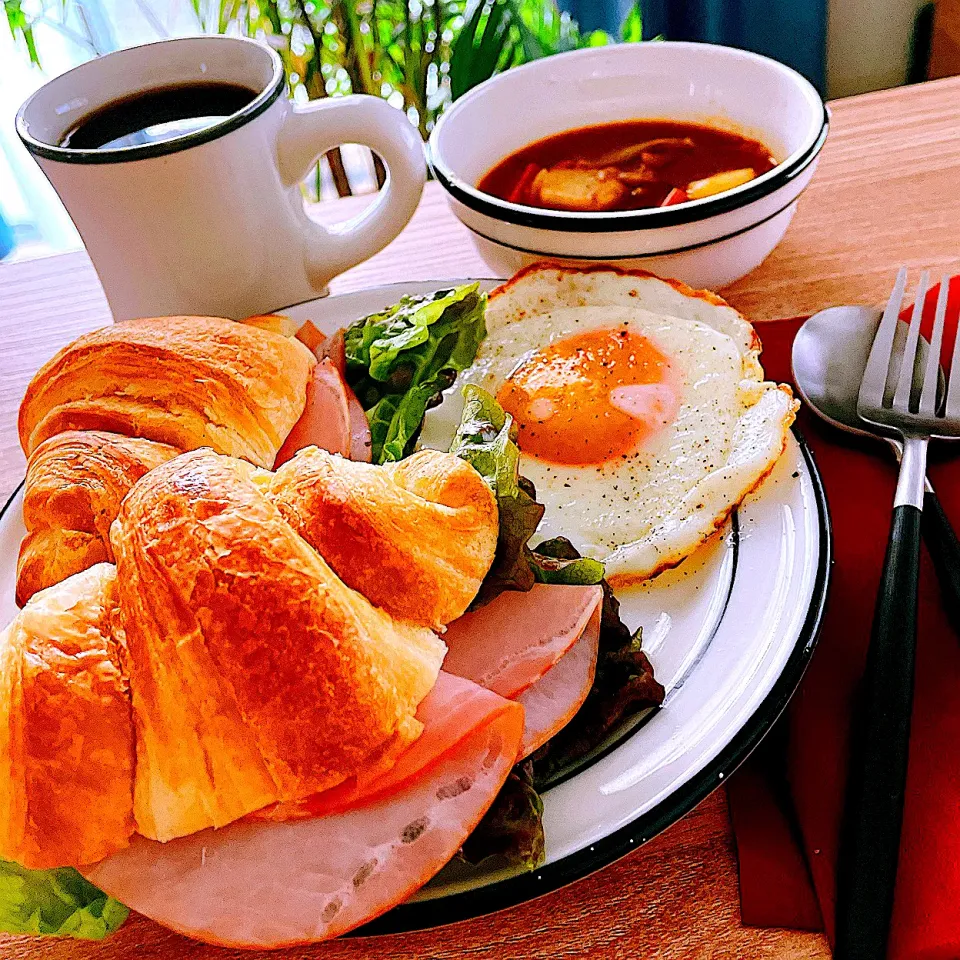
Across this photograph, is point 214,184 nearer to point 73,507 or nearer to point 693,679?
point 73,507

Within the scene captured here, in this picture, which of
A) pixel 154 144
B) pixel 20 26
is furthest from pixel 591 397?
pixel 20 26

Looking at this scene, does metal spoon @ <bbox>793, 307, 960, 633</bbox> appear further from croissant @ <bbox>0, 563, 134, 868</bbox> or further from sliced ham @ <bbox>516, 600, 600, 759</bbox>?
croissant @ <bbox>0, 563, 134, 868</bbox>

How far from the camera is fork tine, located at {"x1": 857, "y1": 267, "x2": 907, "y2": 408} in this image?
3.44 ft

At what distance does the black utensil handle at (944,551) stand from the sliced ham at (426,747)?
0.45 m

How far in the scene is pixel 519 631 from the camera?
741mm

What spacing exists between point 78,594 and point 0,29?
264 cm

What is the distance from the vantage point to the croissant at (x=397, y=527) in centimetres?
67

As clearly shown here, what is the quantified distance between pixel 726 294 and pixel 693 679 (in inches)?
29.0

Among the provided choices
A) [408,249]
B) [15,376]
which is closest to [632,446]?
[408,249]

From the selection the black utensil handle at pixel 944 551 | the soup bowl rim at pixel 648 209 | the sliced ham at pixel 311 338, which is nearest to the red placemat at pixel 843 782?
the black utensil handle at pixel 944 551

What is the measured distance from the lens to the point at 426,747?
25.1 inches

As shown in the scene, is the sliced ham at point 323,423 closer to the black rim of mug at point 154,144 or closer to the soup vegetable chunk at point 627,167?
the black rim of mug at point 154,144

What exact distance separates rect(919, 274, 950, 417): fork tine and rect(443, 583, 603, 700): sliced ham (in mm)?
493

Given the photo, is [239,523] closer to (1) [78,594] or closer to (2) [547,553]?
(1) [78,594]
